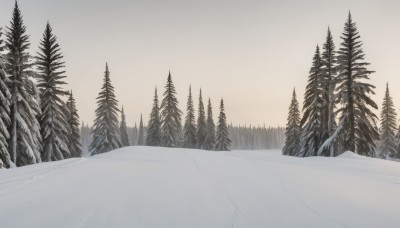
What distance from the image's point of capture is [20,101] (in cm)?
2684

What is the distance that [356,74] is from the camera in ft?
96.0

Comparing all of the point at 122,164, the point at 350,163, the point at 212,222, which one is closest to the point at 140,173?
the point at 122,164

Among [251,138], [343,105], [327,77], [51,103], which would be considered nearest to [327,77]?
[327,77]

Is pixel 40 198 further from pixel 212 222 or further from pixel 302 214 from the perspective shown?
pixel 302 214

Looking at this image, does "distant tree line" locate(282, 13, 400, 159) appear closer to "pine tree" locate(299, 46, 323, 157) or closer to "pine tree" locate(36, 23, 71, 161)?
"pine tree" locate(299, 46, 323, 157)

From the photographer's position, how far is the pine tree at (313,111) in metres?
35.7

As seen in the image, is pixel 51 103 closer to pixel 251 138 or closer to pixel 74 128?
pixel 74 128

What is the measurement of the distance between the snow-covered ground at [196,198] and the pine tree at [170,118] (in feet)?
149

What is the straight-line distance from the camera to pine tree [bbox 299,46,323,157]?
117 ft

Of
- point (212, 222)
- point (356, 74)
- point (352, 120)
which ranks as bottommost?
point (212, 222)

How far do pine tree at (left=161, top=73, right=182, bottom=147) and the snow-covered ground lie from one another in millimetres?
45395

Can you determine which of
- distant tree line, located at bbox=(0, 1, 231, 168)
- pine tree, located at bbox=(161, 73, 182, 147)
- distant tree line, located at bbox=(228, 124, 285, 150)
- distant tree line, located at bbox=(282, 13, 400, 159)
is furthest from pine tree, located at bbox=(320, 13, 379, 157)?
distant tree line, located at bbox=(228, 124, 285, 150)

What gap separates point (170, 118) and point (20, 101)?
3377cm

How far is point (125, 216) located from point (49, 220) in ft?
4.84
